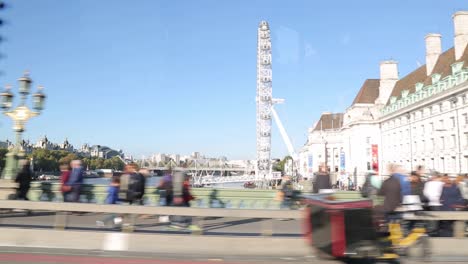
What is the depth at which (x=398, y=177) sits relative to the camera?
10281 mm

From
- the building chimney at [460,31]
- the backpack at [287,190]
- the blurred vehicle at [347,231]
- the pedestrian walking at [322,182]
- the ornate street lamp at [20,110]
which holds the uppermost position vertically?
the building chimney at [460,31]

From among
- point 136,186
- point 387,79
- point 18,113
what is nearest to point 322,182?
point 136,186

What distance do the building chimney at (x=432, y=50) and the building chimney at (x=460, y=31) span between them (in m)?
10.9

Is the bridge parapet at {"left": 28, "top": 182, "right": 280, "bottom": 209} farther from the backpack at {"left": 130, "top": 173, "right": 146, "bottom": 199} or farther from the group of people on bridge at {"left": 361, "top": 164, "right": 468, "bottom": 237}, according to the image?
the group of people on bridge at {"left": 361, "top": 164, "right": 468, "bottom": 237}

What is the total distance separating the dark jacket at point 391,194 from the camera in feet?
32.2

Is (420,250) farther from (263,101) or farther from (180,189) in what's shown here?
(263,101)

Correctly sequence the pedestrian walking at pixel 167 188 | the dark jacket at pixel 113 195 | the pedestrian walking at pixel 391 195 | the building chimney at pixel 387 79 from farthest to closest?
the building chimney at pixel 387 79 → the dark jacket at pixel 113 195 → the pedestrian walking at pixel 167 188 → the pedestrian walking at pixel 391 195

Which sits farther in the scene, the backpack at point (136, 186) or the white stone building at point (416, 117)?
the white stone building at point (416, 117)

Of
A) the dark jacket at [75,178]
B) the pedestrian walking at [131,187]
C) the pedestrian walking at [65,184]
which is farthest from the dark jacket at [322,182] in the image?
the pedestrian walking at [65,184]

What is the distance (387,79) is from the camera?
129625mm

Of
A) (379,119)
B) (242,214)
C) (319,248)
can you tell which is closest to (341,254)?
(319,248)

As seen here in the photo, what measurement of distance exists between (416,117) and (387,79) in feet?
131

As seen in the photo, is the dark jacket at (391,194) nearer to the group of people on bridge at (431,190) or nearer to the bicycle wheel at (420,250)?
the group of people on bridge at (431,190)

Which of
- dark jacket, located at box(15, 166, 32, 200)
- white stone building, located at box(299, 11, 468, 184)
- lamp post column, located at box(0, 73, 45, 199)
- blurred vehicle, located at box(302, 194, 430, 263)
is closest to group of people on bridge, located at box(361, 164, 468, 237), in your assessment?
blurred vehicle, located at box(302, 194, 430, 263)
